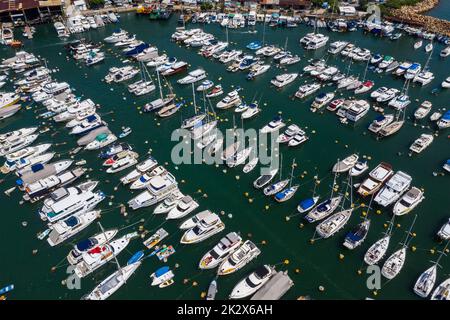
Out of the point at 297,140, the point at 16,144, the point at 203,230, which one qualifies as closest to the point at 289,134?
the point at 297,140

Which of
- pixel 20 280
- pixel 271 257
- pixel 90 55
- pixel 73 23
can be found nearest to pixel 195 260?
pixel 271 257

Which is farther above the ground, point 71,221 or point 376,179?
point 376,179

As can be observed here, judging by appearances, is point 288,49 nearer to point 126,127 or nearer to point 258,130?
point 258,130

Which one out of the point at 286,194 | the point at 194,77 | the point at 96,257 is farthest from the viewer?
the point at 194,77

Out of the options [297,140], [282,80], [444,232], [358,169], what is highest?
[282,80]

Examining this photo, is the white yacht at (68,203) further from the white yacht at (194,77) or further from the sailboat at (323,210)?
the white yacht at (194,77)

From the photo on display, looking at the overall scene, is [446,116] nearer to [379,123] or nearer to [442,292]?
[379,123]
